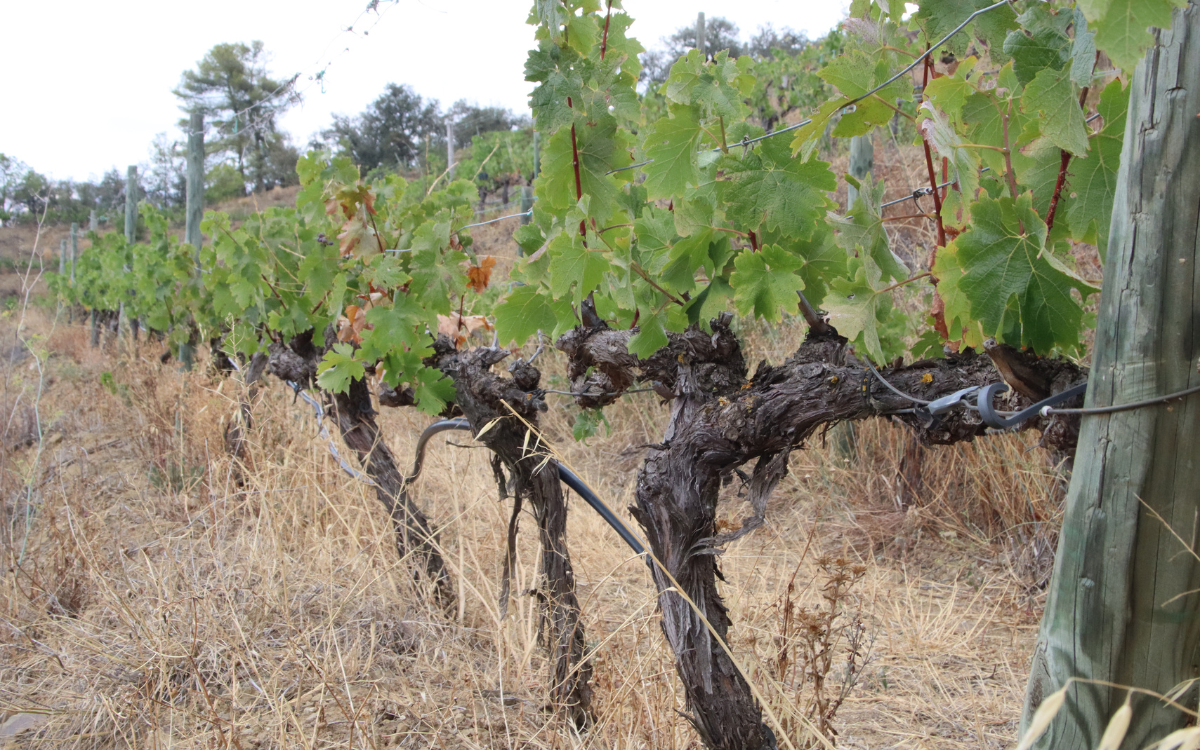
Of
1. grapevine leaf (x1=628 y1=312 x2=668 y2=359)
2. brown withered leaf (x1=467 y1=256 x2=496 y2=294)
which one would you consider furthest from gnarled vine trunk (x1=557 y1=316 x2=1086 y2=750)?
brown withered leaf (x1=467 y1=256 x2=496 y2=294)

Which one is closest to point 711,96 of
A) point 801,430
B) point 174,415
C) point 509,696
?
point 801,430

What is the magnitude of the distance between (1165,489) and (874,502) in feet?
11.4

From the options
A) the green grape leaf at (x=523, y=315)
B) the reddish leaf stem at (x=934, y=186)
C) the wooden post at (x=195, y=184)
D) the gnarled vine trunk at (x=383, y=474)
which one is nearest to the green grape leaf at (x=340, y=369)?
the gnarled vine trunk at (x=383, y=474)

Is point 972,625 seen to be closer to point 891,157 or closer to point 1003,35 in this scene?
point 1003,35

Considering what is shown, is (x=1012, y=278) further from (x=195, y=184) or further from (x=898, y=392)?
(x=195, y=184)

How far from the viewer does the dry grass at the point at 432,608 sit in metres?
2.26

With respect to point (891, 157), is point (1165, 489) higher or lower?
lower

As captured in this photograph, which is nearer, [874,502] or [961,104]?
[961,104]

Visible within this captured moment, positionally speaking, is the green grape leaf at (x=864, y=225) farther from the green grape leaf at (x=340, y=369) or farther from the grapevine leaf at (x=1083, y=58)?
the green grape leaf at (x=340, y=369)

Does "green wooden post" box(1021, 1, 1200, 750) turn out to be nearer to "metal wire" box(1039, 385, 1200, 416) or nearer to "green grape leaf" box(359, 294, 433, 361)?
"metal wire" box(1039, 385, 1200, 416)

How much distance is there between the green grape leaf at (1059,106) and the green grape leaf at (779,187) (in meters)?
0.43

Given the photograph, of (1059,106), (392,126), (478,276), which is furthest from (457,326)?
(392,126)

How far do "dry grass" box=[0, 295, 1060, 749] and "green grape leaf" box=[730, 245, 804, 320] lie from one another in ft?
2.05

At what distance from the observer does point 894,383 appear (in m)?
1.47
